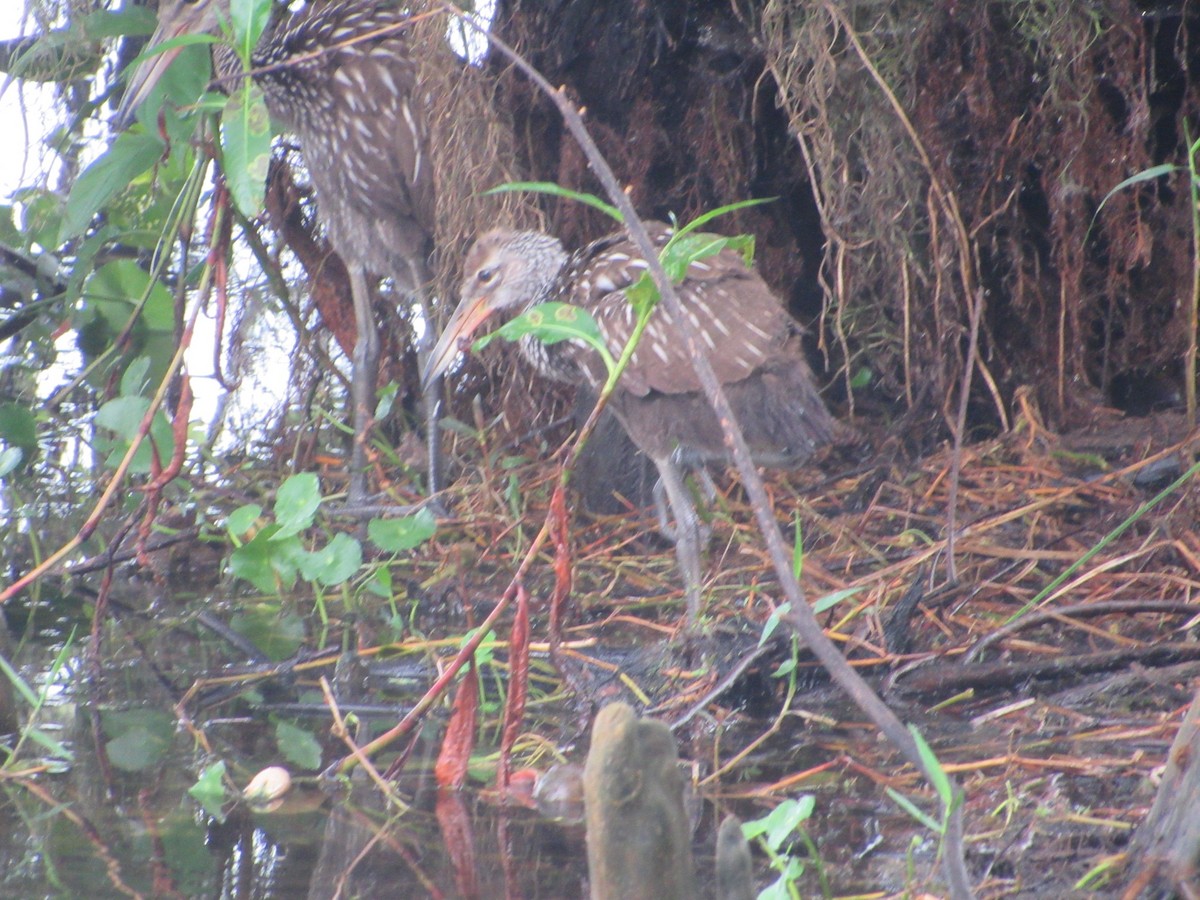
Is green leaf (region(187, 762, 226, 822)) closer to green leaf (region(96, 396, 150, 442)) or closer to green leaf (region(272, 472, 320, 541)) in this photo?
green leaf (region(272, 472, 320, 541))

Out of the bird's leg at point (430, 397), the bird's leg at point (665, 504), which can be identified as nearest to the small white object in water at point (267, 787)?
the bird's leg at point (665, 504)

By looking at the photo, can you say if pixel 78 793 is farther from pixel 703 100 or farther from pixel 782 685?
pixel 703 100

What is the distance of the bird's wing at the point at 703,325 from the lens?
3.20 m

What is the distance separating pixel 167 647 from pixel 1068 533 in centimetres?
244

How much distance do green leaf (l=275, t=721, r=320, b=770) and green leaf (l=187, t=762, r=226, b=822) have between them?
0.71ft

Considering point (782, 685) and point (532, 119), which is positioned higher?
point (532, 119)

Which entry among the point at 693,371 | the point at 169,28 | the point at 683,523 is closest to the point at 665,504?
the point at 683,523

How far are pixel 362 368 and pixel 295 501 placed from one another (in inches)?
51.7

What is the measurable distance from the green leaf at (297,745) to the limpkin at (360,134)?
4.55 ft

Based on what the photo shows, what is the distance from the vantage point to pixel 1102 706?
261 cm

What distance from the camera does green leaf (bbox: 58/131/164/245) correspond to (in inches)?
123

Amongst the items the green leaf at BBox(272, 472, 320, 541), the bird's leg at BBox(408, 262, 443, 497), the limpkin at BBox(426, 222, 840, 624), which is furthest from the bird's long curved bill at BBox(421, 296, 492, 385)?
the green leaf at BBox(272, 472, 320, 541)

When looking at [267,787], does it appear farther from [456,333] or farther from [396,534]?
[456,333]

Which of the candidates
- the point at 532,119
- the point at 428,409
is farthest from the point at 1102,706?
the point at 532,119
